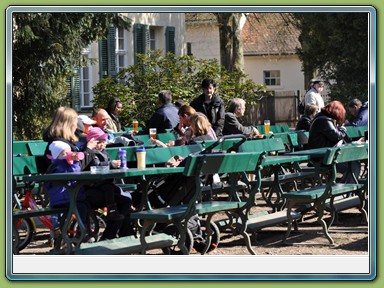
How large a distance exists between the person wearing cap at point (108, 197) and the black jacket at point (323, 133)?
375cm

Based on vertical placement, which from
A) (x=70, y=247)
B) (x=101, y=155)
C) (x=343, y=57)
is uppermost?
(x=343, y=57)

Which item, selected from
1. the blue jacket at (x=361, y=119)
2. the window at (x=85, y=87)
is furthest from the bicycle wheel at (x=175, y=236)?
the window at (x=85, y=87)

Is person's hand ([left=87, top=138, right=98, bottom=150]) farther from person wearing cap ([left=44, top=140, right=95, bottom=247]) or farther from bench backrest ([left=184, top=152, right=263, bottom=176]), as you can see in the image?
bench backrest ([left=184, top=152, right=263, bottom=176])

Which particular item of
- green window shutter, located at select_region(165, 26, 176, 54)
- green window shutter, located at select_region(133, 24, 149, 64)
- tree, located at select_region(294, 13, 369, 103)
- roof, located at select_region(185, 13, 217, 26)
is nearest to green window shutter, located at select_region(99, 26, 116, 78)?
green window shutter, located at select_region(133, 24, 149, 64)

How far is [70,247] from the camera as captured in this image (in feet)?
31.3

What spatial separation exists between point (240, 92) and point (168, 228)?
14410 millimetres

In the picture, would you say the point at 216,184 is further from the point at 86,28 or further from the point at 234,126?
the point at 86,28

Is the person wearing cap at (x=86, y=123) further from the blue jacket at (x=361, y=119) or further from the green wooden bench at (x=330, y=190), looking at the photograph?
the blue jacket at (x=361, y=119)

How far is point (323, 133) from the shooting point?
1384 cm

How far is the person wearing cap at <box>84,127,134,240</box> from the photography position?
10211 millimetres

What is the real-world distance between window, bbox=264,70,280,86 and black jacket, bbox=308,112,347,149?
46501 millimetres

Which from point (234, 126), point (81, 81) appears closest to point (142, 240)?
point (234, 126)

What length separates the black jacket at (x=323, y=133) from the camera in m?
13.8

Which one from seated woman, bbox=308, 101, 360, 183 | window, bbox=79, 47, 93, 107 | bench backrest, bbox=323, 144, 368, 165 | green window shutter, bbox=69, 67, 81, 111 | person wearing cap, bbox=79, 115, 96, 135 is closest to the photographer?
bench backrest, bbox=323, 144, 368, 165
